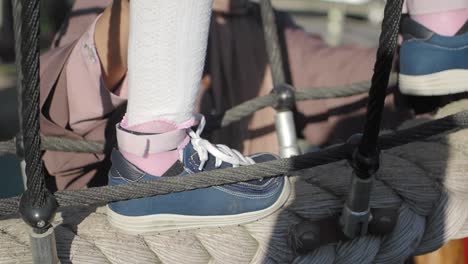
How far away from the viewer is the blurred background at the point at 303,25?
332 cm

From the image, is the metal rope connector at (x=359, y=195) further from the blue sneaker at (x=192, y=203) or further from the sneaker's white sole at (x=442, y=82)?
the sneaker's white sole at (x=442, y=82)

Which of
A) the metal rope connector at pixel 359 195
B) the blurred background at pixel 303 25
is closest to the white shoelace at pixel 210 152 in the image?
the metal rope connector at pixel 359 195

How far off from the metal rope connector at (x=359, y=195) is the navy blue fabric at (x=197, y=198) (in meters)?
0.08

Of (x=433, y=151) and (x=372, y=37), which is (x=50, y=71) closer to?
(x=433, y=151)

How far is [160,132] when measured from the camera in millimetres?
692

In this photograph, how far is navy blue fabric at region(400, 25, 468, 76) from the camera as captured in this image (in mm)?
887

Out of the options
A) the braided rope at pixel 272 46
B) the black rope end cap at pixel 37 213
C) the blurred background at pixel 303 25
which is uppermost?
the black rope end cap at pixel 37 213

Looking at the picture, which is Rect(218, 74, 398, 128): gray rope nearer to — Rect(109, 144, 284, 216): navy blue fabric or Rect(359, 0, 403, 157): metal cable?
Rect(109, 144, 284, 216): navy blue fabric

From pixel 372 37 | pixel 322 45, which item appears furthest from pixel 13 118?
pixel 372 37

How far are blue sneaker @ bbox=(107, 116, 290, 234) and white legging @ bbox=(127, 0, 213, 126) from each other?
0.05 meters

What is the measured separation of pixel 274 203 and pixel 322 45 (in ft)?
2.18

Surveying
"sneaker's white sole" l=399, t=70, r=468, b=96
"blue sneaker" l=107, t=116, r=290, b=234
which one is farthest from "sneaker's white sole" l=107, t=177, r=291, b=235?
"sneaker's white sole" l=399, t=70, r=468, b=96

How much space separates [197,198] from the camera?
0.68 m

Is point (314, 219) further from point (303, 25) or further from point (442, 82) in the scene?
point (303, 25)
